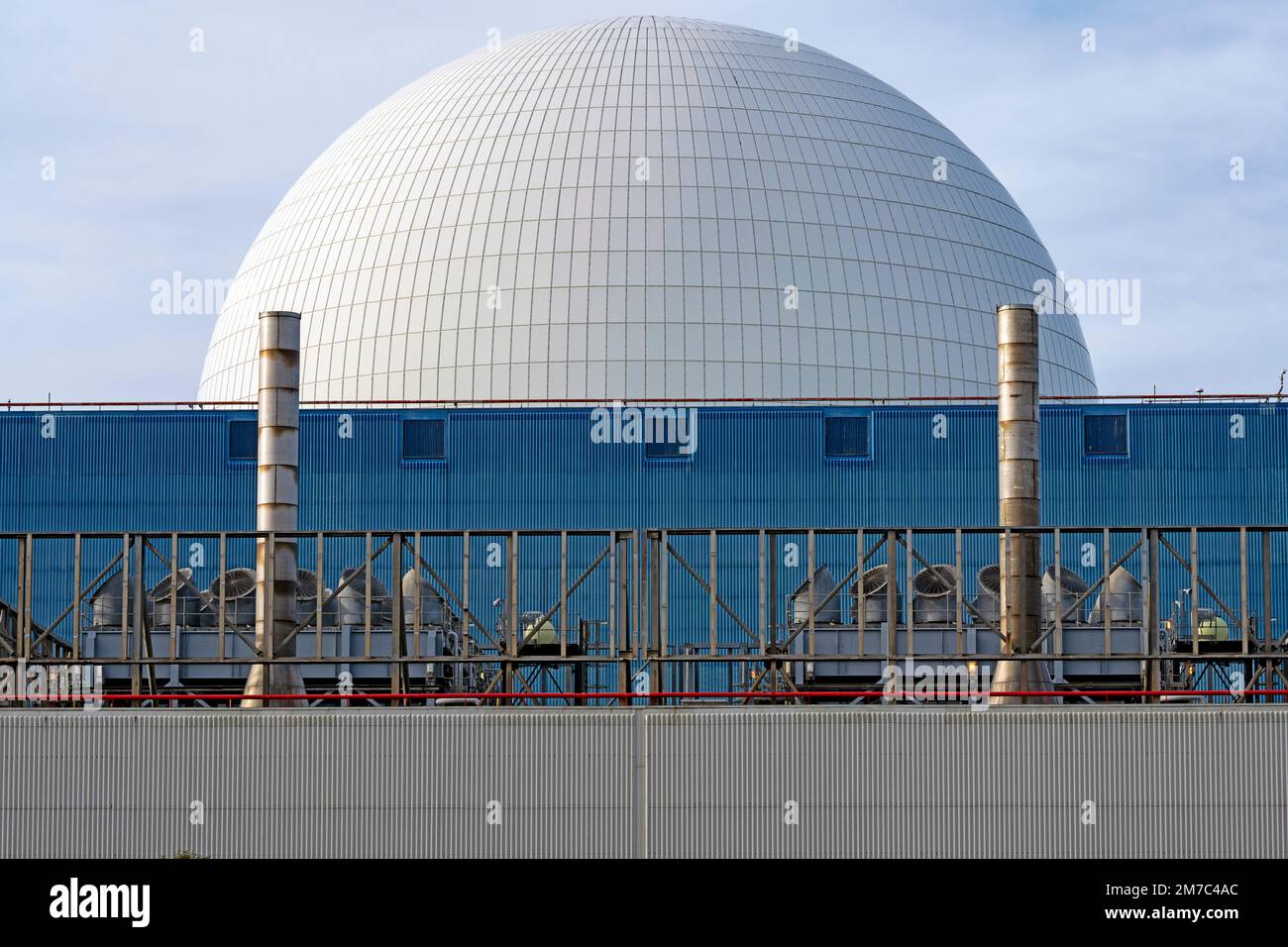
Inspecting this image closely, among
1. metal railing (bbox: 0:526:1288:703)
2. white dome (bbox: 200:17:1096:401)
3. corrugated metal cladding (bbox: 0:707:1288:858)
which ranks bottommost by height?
corrugated metal cladding (bbox: 0:707:1288:858)

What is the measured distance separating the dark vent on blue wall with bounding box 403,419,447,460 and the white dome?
5.31 metres

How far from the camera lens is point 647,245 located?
48.3 meters

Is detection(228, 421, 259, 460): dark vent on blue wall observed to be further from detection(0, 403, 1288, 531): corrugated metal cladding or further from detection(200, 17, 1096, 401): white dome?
detection(200, 17, 1096, 401): white dome

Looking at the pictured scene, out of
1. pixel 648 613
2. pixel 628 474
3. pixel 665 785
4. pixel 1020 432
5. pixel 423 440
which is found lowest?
pixel 665 785

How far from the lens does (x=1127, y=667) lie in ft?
103

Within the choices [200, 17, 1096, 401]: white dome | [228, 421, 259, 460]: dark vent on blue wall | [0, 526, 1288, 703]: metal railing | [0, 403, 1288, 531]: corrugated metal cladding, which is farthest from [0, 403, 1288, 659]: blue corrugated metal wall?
[200, 17, 1096, 401]: white dome

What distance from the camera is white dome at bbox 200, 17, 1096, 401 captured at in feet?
156

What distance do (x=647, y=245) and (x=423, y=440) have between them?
9.48m

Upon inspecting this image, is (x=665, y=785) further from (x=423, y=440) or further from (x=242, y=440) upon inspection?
(x=242, y=440)

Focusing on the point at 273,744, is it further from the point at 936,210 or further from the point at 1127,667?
the point at 936,210

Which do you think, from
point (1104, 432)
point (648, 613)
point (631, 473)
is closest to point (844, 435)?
point (631, 473)

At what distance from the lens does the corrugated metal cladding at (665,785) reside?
18547 mm
